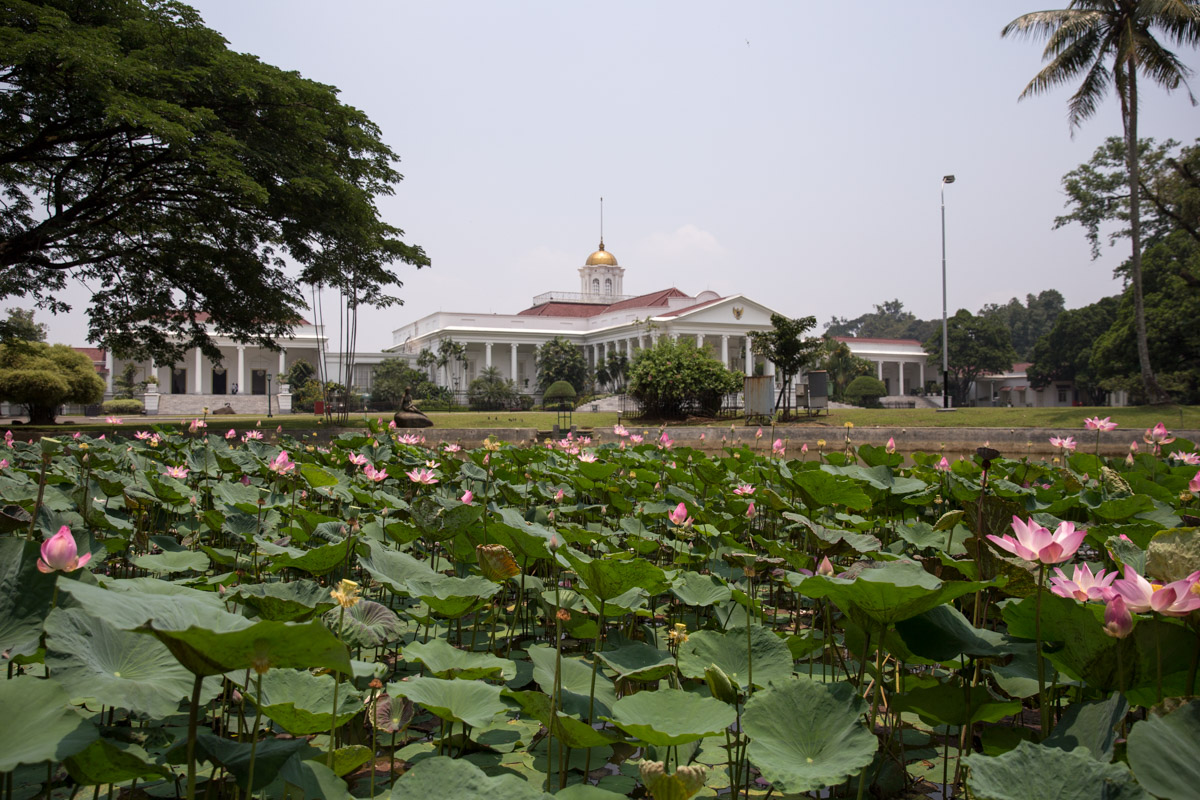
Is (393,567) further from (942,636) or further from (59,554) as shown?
(942,636)

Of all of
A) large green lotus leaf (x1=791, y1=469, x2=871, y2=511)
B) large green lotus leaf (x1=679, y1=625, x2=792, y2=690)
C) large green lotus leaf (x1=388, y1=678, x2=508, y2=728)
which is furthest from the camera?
large green lotus leaf (x1=791, y1=469, x2=871, y2=511)

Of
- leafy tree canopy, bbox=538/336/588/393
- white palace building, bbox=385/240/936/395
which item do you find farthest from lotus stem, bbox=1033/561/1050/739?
leafy tree canopy, bbox=538/336/588/393

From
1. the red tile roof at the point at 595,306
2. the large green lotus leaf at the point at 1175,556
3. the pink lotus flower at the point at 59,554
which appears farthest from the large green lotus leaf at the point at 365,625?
the red tile roof at the point at 595,306

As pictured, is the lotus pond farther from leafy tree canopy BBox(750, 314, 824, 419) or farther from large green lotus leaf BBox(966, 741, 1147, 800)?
leafy tree canopy BBox(750, 314, 824, 419)

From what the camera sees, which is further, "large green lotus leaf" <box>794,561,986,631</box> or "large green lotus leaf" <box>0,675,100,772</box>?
"large green lotus leaf" <box>794,561,986,631</box>

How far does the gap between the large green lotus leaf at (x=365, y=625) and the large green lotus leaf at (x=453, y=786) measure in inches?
16.8

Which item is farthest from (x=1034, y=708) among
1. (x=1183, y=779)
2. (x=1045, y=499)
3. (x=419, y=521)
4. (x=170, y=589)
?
(x=170, y=589)

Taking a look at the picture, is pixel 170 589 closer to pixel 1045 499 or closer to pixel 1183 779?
pixel 1183 779

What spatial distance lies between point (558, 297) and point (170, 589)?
48961mm

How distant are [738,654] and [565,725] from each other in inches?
20.0

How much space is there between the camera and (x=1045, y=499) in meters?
2.65

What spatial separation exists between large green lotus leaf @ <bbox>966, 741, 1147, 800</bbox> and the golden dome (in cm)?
5049

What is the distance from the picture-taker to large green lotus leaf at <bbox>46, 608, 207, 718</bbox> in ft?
2.53

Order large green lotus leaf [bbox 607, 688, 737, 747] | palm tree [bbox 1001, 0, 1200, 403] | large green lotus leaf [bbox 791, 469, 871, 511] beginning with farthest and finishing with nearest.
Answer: palm tree [bbox 1001, 0, 1200, 403]
large green lotus leaf [bbox 791, 469, 871, 511]
large green lotus leaf [bbox 607, 688, 737, 747]
